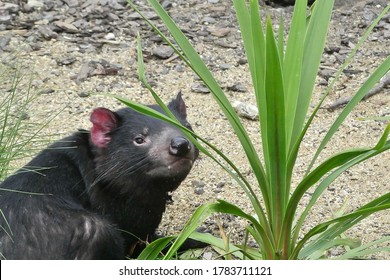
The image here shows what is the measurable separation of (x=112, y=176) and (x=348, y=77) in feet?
7.55

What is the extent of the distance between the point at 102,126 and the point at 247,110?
153cm

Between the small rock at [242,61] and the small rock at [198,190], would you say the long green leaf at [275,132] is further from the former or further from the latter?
the small rock at [242,61]

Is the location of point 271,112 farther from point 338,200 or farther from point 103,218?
point 338,200

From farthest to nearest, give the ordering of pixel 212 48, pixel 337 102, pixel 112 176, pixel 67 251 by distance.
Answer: pixel 212 48
pixel 337 102
pixel 112 176
pixel 67 251

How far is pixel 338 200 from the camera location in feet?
15.8

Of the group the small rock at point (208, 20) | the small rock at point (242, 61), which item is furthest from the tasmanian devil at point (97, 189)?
the small rock at point (208, 20)

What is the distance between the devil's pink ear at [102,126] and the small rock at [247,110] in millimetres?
1467

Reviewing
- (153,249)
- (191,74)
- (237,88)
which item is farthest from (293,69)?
(191,74)

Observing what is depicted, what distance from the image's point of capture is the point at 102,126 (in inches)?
167

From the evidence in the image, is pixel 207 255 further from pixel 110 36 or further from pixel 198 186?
pixel 110 36

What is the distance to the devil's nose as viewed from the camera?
4008 mm

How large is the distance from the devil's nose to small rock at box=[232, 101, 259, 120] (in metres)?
1.58

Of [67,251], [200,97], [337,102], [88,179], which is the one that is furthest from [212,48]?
[67,251]

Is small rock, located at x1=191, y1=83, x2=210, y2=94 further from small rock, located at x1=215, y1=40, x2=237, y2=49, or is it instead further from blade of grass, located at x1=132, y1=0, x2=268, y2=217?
blade of grass, located at x1=132, y1=0, x2=268, y2=217
